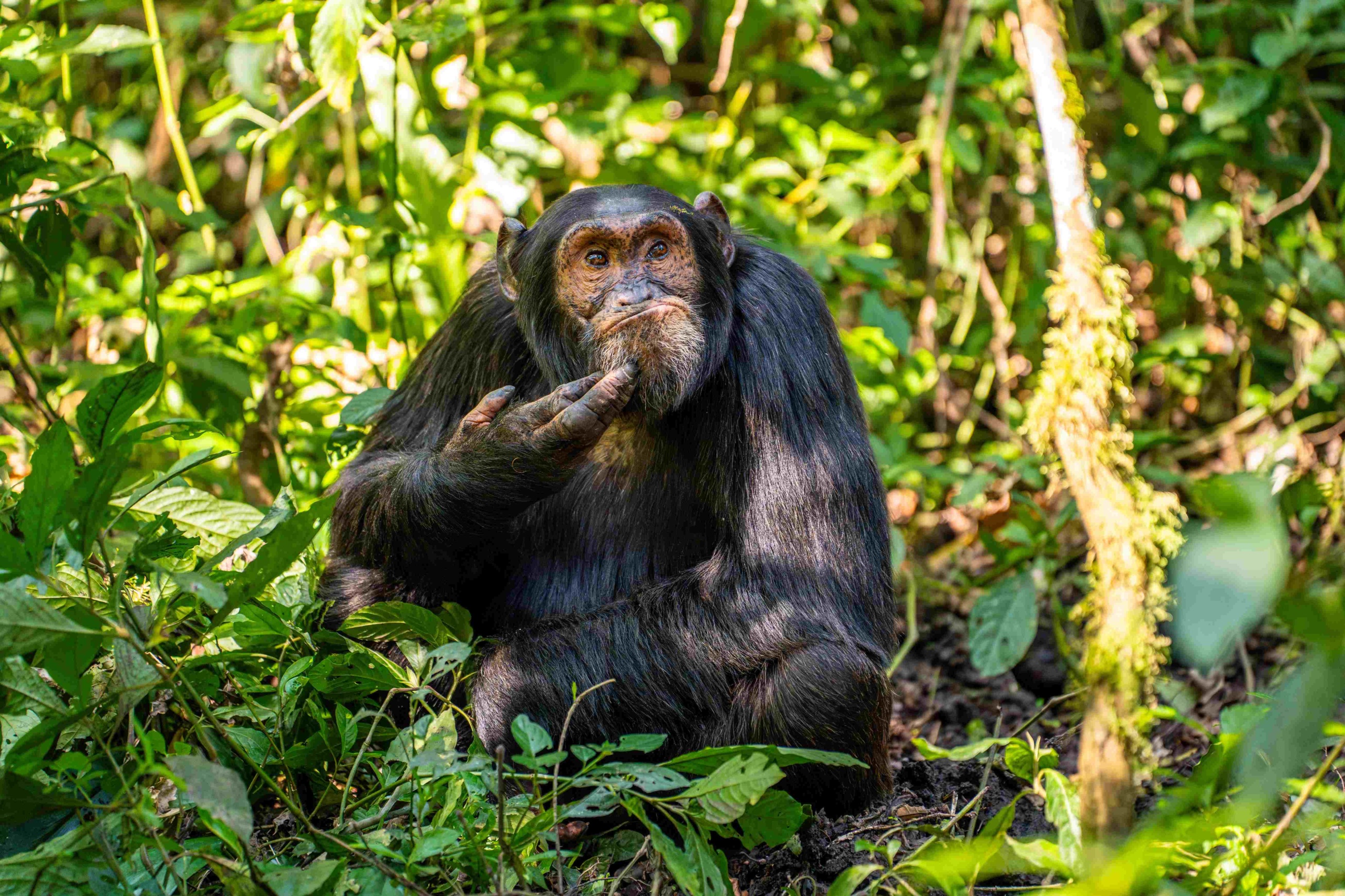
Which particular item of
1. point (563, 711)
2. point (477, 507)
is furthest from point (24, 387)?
point (563, 711)

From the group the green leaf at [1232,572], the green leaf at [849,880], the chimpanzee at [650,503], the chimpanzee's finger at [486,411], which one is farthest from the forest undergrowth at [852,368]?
the chimpanzee's finger at [486,411]

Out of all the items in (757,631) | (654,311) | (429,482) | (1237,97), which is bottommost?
(757,631)

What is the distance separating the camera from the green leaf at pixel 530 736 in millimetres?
2748

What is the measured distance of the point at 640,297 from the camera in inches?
150

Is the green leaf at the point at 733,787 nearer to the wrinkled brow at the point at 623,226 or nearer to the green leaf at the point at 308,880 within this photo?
the green leaf at the point at 308,880

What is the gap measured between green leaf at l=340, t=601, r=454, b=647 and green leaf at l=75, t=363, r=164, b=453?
0.82 metres

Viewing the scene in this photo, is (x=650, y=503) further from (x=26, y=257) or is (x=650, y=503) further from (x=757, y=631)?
(x=26, y=257)

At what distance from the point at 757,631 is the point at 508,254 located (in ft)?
5.55

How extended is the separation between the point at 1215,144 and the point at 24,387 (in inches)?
237

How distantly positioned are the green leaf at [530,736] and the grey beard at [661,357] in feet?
3.94

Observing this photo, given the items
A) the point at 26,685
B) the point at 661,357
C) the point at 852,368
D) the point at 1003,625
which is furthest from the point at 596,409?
the point at 1003,625

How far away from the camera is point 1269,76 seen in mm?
6477

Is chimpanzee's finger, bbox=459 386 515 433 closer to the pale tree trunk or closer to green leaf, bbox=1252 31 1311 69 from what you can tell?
the pale tree trunk

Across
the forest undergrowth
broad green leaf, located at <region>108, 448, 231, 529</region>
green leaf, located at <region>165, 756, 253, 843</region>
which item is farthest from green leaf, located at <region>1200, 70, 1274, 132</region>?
green leaf, located at <region>165, 756, 253, 843</region>
